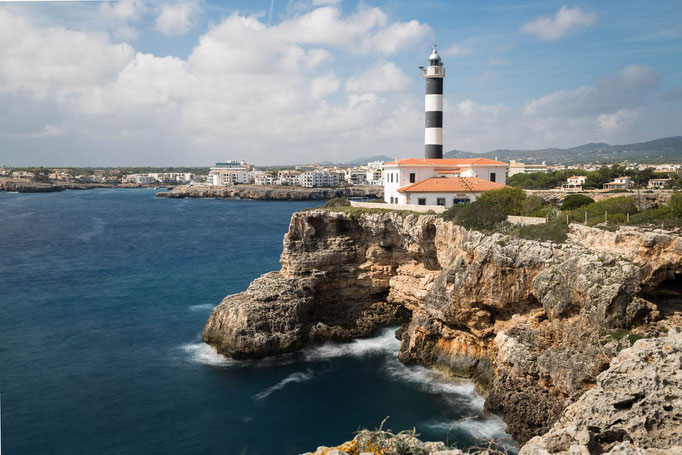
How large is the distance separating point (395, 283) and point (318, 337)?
548 cm

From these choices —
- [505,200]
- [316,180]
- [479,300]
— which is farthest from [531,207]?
[316,180]

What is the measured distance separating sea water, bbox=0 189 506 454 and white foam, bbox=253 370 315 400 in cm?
10

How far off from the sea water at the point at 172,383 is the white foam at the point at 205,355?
0.10 metres

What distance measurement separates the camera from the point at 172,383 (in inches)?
877

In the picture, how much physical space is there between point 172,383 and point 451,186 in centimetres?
2131

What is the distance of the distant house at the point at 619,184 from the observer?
43.5 metres

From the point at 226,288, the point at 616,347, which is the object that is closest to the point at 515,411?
the point at 616,347

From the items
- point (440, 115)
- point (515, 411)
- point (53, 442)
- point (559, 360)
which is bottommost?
point (53, 442)

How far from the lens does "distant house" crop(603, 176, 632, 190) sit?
43.5 metres

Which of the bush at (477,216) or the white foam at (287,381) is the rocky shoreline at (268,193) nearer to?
the bush at (477,216)

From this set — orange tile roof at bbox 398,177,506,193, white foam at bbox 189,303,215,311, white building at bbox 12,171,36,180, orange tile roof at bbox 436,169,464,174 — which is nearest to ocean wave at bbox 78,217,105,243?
white foam at bbox 189,303,215,311

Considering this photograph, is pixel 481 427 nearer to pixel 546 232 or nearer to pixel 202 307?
pixel 546 232

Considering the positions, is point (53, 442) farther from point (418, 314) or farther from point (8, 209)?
point (8, 209)

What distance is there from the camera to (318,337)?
2686cm
